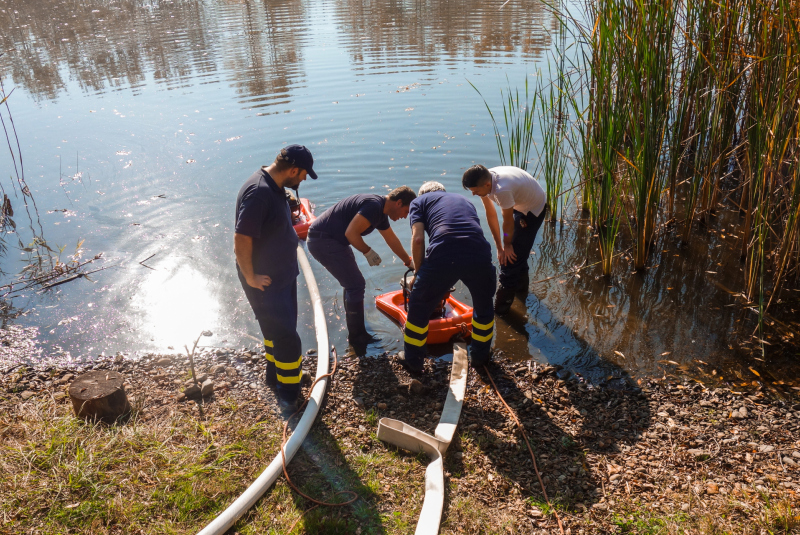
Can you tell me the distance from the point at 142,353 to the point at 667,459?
507cm

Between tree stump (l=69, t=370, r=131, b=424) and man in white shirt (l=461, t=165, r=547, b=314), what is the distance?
3.66 meters

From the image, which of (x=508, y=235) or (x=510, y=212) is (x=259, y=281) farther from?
(x=508, y=235)

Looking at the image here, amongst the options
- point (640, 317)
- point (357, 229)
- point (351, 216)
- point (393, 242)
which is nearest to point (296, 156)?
point (357, 229)

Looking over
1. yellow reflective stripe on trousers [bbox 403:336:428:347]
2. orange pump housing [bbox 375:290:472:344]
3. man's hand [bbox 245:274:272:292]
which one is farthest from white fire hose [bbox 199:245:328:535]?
man's hand [bbox 245:274:272:292]

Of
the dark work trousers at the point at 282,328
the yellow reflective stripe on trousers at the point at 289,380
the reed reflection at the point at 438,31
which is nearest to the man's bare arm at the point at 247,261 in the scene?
the dark work trousers at the point at 282,328

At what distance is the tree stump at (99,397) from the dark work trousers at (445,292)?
248cm

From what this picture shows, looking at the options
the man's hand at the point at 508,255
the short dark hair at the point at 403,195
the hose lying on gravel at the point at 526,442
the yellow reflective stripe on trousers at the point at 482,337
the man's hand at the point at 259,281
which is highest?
the short dark hair at the point at 403,195

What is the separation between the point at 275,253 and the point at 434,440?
6.22 feet

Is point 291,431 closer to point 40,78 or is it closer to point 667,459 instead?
point 667,459

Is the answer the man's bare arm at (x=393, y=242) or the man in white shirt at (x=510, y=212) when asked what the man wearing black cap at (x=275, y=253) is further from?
the man in white shirt at (x=510, y=212)

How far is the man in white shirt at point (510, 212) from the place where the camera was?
17.6ft

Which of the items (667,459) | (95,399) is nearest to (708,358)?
(667,459)

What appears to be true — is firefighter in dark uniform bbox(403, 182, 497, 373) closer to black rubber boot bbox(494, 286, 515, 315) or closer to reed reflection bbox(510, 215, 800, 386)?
reed reflection bbox(510, 215, 800, 386)

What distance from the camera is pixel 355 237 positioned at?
5.10 meters
